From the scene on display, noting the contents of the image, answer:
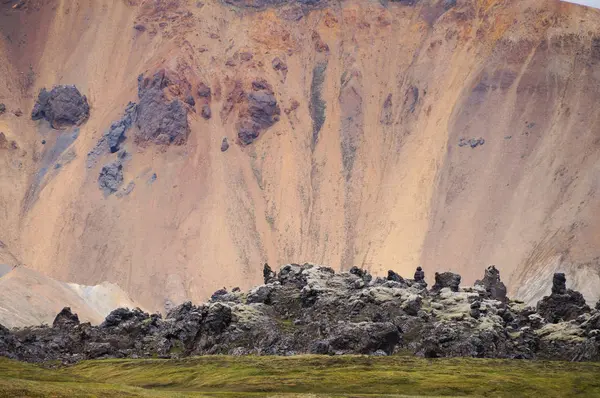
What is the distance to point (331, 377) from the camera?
156 m

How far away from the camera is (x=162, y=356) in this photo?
193 m

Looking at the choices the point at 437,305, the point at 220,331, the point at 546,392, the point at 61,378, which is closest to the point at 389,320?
the point at 437,305

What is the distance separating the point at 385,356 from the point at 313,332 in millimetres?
18064

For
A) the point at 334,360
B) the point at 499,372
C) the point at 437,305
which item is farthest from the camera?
the point at 437,305

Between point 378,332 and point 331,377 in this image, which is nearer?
point 331,377

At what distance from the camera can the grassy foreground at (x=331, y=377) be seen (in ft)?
476

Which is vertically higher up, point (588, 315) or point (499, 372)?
point (588, 315)

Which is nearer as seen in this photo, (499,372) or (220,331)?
(499,372)

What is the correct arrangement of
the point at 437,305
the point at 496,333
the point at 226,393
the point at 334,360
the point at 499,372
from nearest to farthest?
the point at 226,393
the point at 499,372
the point at 334,360
the point at 496,333
the point at 437,305

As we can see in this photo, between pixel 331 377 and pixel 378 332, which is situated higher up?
pixel 378 332

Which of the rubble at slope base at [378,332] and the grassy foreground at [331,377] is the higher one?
the rubble at slope base at [378,332]

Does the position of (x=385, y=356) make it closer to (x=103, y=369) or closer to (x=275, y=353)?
(x=275, y=353)

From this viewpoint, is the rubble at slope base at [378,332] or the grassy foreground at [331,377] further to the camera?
the rubble at slope base at [378,332]

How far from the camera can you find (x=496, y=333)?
18412 centimetres
